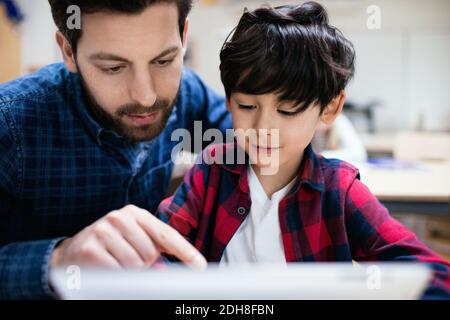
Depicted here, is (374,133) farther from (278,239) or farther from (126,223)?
(126,223)

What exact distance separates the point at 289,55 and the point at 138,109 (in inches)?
9.5

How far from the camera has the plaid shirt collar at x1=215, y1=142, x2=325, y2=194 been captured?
2.09ft

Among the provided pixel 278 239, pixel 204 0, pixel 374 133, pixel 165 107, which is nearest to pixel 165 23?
pixel 165 107

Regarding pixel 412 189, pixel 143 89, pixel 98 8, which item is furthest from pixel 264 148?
pixel 412 189

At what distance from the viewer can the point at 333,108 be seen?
652mm

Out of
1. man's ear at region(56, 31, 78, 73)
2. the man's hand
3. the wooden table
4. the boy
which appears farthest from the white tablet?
the wooden table

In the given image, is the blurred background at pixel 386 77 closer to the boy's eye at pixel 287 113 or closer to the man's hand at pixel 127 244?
the boy's eye at pixel 287 113

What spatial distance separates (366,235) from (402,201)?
0.75 meters

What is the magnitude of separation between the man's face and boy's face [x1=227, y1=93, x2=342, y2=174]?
0.11 m

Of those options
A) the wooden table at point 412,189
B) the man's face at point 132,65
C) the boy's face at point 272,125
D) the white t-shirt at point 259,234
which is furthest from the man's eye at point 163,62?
the wooden table at point 412,189

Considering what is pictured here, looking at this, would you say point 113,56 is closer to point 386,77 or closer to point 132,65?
point 132,65

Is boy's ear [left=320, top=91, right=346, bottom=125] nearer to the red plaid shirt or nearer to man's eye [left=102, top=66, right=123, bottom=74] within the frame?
the red plaid shirt

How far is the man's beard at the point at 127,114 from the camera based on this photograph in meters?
0.67

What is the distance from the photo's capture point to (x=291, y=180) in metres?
0.67
